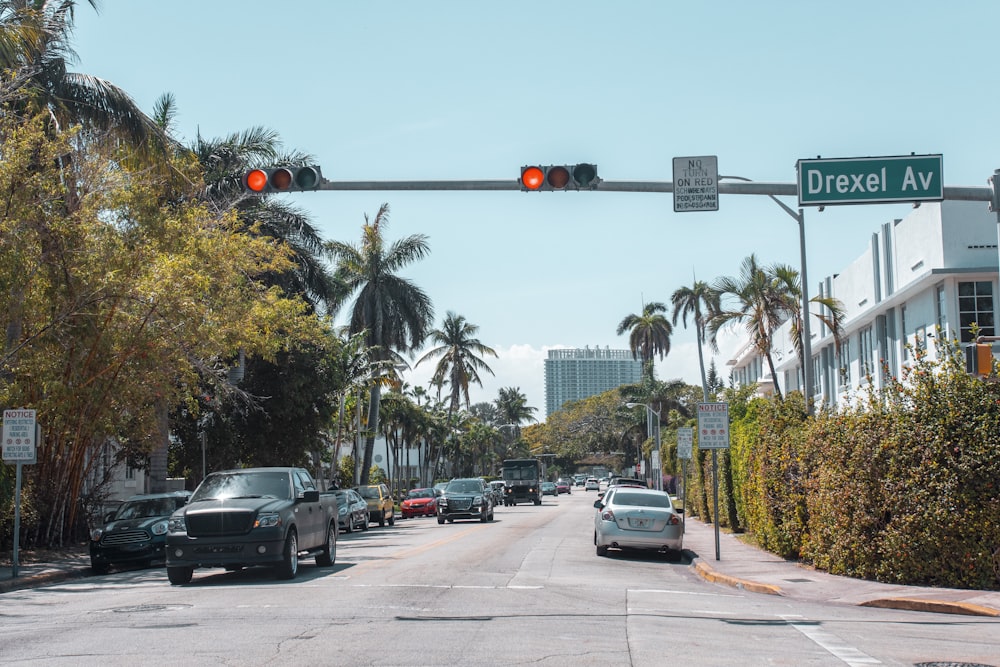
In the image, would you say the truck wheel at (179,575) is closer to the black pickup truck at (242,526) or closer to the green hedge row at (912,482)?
the black pickup truck at (242,526)

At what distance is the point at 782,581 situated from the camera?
16641 mm

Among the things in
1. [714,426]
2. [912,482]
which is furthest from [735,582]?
[714,426]

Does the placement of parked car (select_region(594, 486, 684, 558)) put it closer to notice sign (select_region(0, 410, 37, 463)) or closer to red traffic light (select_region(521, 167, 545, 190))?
red traffic light (select_region(521, 167, 545, 190))

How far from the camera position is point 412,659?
907cm

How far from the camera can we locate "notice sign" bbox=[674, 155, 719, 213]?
1383 cm

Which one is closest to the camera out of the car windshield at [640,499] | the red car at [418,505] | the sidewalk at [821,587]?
the sidewalk at [821,587]

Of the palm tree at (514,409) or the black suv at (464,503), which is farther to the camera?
the palm tree at (514,409)

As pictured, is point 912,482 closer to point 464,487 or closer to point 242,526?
point 242,526

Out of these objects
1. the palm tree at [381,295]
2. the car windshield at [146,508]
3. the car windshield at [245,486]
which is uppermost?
the palm tree at [381,295]

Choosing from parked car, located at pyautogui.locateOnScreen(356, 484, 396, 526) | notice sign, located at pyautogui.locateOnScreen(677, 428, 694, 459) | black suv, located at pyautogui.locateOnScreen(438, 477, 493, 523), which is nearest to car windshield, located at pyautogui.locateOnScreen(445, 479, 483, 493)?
black suv, located at pyautogui.locateOnScreen(438, 477, 493, 523)

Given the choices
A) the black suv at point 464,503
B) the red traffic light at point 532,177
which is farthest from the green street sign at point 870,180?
the black suv at point 464,503

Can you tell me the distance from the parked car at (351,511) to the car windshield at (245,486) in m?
16.6

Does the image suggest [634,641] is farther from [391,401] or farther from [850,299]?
[391,401]

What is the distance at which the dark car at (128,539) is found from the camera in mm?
20812
